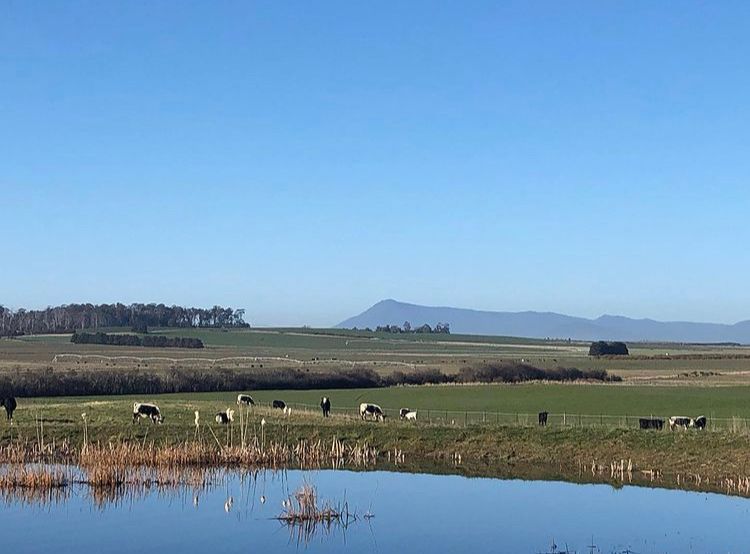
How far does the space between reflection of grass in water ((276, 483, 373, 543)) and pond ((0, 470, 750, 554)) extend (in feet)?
0.48

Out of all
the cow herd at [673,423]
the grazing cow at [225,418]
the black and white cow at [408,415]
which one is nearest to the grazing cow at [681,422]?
the cow herd at [673,423]

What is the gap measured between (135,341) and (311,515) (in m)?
123

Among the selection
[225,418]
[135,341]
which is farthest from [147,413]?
[135,341]

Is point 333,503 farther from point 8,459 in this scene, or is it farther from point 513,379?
point 513,379

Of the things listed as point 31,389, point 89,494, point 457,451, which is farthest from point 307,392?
point 89,494

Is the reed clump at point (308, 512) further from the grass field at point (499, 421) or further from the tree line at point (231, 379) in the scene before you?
the tree line at point (231, 379)

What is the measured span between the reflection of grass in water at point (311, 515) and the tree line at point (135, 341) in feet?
388

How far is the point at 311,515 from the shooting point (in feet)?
79.7

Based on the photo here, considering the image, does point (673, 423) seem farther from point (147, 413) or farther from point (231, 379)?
point (231, 379)

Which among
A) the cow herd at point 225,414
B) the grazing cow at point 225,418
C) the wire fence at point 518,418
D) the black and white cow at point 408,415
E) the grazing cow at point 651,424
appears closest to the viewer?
the grazing cow at point 651,424

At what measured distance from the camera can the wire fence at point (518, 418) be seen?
40.1 meters

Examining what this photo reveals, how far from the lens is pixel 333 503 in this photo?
2608 cm

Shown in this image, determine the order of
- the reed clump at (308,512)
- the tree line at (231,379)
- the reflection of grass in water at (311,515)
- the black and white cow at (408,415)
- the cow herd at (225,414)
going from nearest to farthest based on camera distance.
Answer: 1. the reflection of grass in water at (311,515)
2. the reed clump at (308,512)
3. the cow herd at (225,414)
4. the black and white cow at (408,415)
5. the tree line at (231,379)

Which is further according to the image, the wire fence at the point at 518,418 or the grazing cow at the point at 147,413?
the wire fence at the point at 518,418
